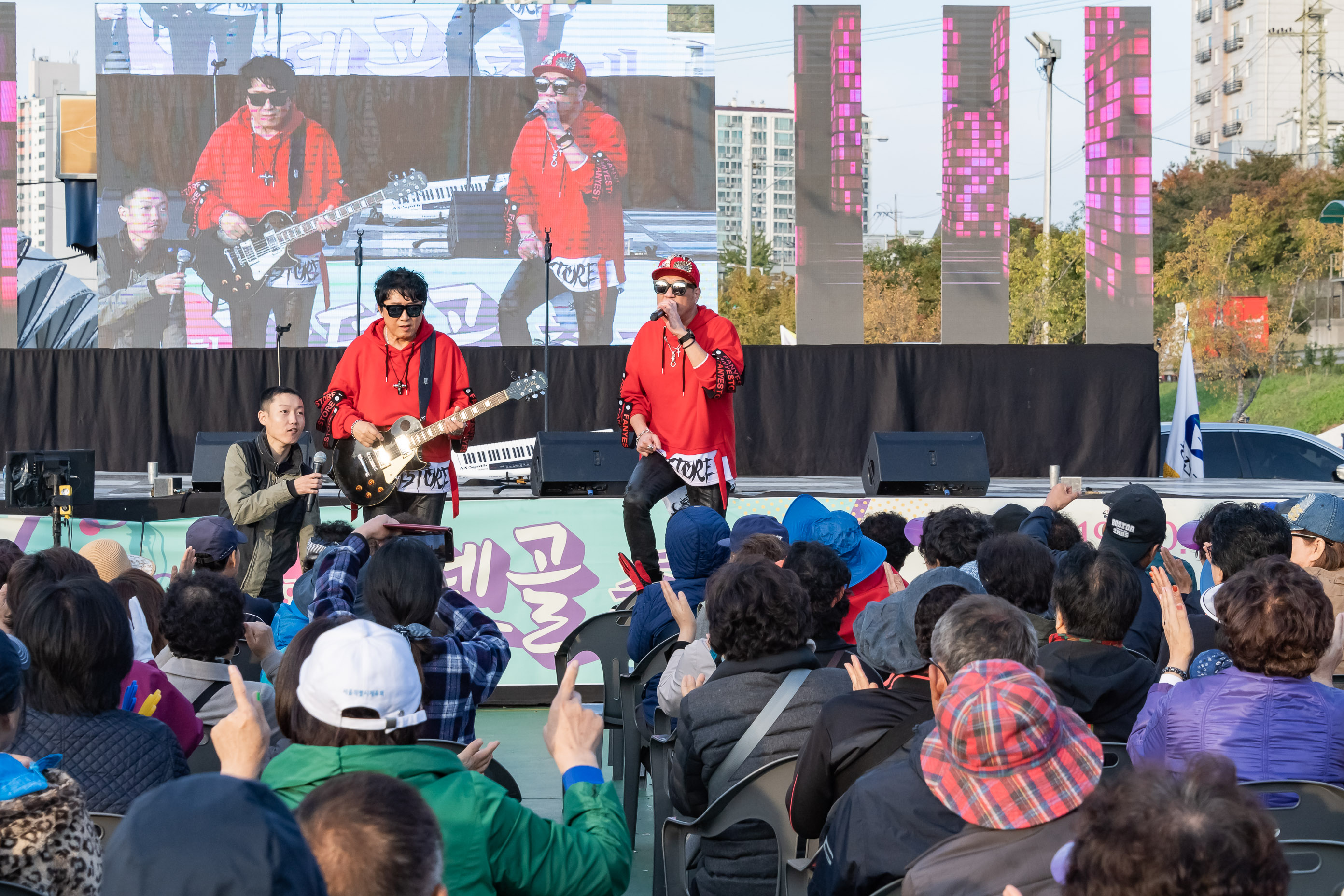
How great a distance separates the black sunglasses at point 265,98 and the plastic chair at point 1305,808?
554 inches

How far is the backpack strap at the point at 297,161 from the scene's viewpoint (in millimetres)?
14109

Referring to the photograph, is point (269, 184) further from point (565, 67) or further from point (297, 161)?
point (565, 67)

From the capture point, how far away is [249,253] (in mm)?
14086

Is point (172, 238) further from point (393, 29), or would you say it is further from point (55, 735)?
point (55, 735)

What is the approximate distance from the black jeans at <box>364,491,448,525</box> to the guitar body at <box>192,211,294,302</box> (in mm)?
9846

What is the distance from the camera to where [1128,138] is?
43.8 feet

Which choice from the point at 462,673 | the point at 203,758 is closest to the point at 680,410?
the point at 462,673

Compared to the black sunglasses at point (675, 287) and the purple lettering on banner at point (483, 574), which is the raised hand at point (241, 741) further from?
the purple lettering on banner at point (483, 574)

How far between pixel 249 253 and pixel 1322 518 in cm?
1270

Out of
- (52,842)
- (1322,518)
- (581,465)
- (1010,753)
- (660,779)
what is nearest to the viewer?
(1010,753)

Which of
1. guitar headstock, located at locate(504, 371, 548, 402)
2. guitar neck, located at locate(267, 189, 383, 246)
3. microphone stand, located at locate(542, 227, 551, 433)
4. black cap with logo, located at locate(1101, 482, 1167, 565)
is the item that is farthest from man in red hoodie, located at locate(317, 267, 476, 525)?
guitar neck, located at locate(267, 189, 383, 246)

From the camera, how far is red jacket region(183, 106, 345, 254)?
14086 millimetres

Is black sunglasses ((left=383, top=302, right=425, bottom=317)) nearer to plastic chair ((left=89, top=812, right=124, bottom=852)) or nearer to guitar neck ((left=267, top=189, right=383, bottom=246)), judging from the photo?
plastic chair ((left=89, top=812, right=124, bottom=852))

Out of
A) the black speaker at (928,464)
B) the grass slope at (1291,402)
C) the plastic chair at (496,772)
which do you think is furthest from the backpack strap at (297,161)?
the grass slope at (1291,402)
